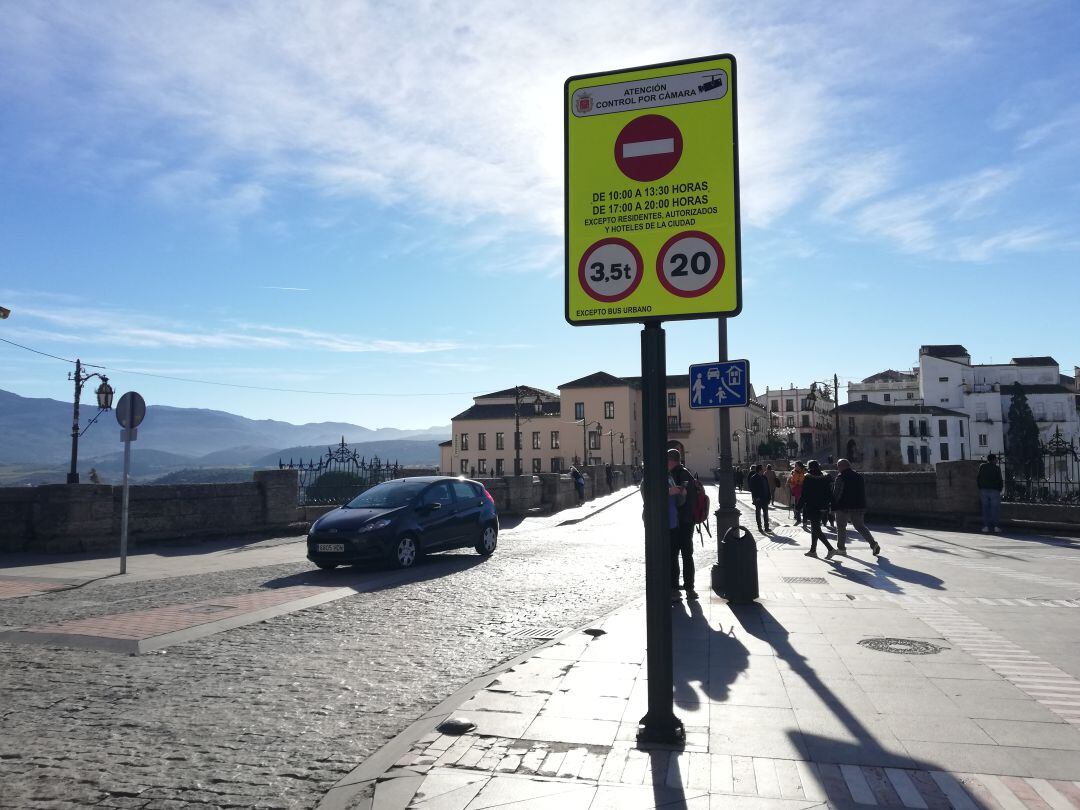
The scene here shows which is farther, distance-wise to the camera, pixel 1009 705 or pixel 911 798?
pixel 1009 705

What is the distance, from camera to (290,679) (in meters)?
5.91

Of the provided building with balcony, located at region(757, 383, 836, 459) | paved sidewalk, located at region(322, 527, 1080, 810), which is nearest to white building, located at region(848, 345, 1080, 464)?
building with balcony, located at region(757, 383, 836, 459)

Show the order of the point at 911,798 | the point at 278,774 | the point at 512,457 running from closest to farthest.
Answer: the point at 911,798
the point at 278,774
the point at 512,457

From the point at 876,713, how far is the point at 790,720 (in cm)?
57

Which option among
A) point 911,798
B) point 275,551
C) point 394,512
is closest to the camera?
point 911,798

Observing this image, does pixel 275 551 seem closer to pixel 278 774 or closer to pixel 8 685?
pixel 8 685

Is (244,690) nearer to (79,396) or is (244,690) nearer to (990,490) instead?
(990,490)

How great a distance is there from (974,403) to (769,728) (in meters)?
100.0

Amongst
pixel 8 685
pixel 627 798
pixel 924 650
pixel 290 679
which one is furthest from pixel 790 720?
pixel 8 685

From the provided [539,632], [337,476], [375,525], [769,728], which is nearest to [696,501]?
[539,632]

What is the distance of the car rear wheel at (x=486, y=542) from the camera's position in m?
14.8

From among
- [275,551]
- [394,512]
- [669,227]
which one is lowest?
[275,551]

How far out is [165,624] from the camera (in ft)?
26.3

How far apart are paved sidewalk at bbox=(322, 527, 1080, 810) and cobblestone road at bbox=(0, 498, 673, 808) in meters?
0.44
